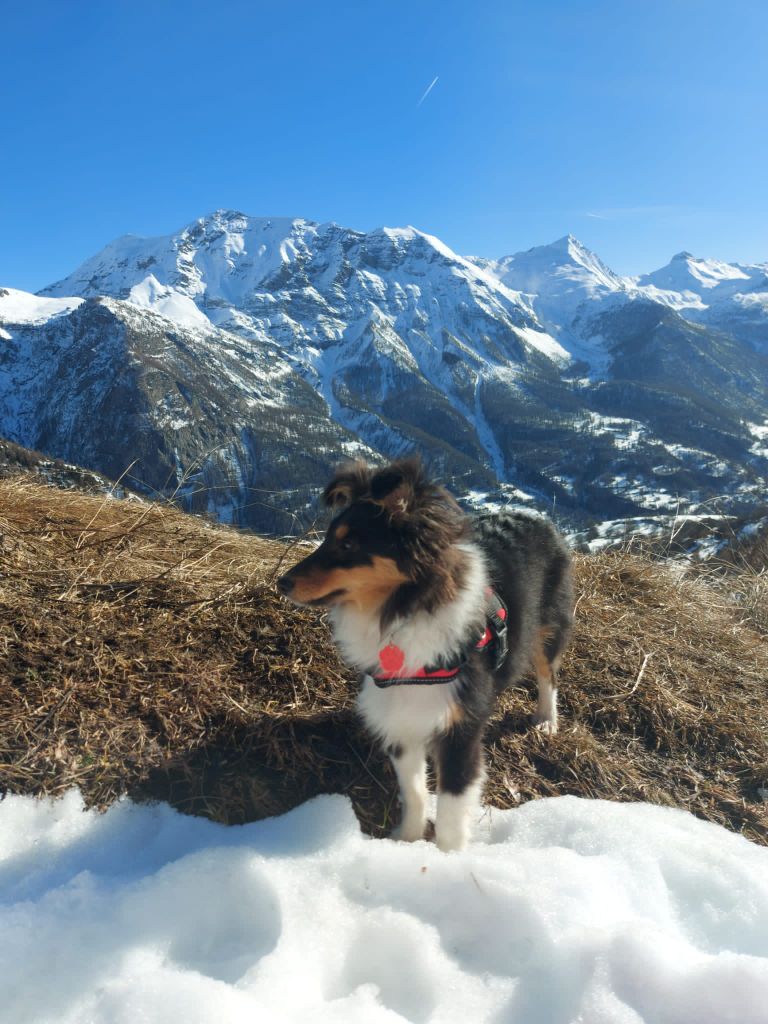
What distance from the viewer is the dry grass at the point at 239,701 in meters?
2.79

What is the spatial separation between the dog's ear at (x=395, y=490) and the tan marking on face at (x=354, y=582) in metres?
0.24

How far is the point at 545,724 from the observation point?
3760mm

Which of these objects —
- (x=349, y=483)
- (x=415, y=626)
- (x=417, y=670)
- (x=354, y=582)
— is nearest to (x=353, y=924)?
(x=417, y=670)

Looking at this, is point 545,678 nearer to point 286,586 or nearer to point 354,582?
point 354,582

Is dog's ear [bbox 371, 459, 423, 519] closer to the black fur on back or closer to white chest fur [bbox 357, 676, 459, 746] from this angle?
the black fur on back

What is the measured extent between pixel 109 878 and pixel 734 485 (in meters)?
182

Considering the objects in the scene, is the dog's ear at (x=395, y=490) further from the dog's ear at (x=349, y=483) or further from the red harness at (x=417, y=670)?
the red harness at (x=417, y=670)

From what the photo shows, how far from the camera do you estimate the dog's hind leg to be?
12.7 feet

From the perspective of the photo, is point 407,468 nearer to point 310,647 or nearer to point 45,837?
point 310,647

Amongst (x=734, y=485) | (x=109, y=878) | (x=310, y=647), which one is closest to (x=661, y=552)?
(x=310, y=647)

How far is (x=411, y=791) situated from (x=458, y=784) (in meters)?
0.24

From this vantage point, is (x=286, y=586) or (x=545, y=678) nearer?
(x=286, y=586)

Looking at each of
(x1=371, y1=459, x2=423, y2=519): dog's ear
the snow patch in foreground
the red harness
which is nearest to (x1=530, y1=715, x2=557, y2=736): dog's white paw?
the snow patch in foreground

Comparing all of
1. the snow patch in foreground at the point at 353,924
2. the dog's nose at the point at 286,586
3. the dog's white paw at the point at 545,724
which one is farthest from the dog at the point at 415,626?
the dog's white paw at the point at 545,724
